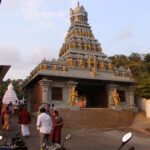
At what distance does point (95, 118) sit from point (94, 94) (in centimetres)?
924

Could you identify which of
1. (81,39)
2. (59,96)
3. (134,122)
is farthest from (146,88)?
(81,39)

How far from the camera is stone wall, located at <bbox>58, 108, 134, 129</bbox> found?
19006 mm

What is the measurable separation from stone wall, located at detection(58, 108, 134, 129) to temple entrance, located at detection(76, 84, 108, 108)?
480 cm

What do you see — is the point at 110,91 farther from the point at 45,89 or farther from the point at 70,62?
the point at 45,89

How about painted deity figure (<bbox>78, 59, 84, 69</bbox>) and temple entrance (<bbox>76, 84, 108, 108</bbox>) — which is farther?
temple entrance (<bbox>76, 84, 108, 108</bbox>)

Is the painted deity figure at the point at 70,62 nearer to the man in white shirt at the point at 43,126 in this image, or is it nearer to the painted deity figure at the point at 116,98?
the painted deity figure at the point at 116,98

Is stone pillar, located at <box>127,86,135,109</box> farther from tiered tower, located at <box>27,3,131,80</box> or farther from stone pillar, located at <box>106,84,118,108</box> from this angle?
stone pillar, located at <box>106,84,118,108</box>

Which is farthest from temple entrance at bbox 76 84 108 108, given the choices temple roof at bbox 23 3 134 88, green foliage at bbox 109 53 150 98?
green foliage at bbox 109 53 150 98

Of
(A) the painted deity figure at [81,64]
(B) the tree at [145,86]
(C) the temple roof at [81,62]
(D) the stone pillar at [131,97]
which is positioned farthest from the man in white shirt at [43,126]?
(D) the stone pillar at [131,97]

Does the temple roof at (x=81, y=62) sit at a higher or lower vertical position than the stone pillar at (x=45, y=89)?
higher

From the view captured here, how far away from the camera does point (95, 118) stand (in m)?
20.1

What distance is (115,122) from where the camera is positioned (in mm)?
20688

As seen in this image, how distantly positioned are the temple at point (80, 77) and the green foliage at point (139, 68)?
208 cm

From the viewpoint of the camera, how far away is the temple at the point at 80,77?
76.2ft
